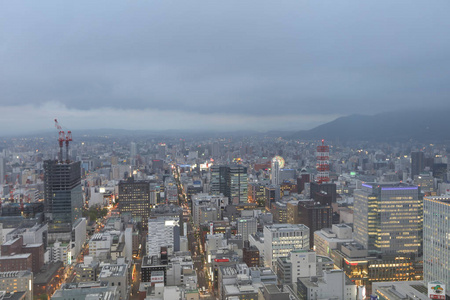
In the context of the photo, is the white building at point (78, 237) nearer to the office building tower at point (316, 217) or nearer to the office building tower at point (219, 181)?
the office building tower at point (316, 217)

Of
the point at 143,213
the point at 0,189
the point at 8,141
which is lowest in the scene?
the point at 143,213

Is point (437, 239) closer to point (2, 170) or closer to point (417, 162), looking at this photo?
point (417, 162)

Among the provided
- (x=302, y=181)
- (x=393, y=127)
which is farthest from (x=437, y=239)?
(x=302, y=181)

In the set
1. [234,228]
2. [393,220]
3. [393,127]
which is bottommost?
[234,228]

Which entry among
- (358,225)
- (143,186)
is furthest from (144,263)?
(143,186)

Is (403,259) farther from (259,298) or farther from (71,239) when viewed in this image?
(71,239)

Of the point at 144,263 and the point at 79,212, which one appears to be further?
the point at 79,212
